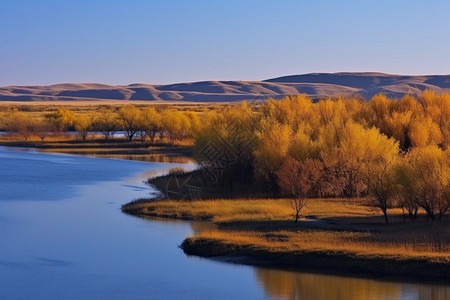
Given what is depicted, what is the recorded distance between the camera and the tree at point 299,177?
33.8m

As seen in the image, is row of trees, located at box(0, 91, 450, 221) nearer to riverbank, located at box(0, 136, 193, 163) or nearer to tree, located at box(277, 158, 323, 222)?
tree, located at box(277, 158, 323, 222)

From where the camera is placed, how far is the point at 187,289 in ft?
71.9

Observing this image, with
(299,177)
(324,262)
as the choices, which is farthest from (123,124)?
(324,262)

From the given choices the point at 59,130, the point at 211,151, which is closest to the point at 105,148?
the point at 59,130

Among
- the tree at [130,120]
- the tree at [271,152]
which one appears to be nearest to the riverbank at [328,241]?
the tree at [271,152]

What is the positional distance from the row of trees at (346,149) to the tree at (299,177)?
0.04 meters

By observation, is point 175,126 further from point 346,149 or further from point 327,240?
point 327,240

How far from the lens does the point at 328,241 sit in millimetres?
26219

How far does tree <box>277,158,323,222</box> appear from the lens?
33.8 m

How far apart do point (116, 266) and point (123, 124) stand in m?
64.5

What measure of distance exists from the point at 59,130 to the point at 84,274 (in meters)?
71.2

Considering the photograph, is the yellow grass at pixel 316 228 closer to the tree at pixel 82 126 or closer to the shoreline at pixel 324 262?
the shoreline at pixel 324 262

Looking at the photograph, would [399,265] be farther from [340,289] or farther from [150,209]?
[150,209]

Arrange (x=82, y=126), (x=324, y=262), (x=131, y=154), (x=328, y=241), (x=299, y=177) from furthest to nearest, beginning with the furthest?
(x=82, y=126)
(x=131, y=154)
(x=299, y=177)
(x=328, y=241)
(x=324, y=262)
